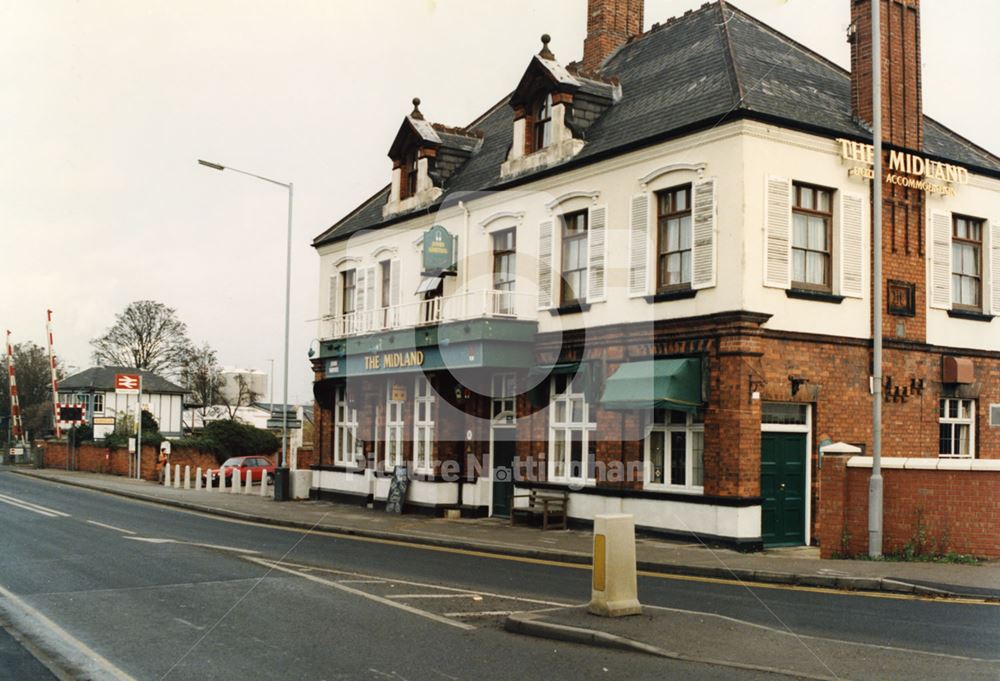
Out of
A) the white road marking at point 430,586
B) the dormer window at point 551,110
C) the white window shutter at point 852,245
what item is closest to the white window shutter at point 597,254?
the dormer window at point 551,110

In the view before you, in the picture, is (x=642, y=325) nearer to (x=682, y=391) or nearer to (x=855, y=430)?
(x=682, y=391)

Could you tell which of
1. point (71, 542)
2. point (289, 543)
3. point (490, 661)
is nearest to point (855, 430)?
point (289, 543)

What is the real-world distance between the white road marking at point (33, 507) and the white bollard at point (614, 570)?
1754 centimetres

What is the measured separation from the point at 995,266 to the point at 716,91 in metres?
7.60

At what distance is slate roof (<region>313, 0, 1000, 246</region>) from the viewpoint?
1883 centimetres

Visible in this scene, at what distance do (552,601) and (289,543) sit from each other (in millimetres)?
8571

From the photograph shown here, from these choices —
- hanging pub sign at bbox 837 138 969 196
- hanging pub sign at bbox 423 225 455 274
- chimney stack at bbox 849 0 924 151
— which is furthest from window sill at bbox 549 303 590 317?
chimney stack at bbox 849 0 924 151

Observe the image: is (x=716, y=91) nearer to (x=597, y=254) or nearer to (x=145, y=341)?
(x=597, y=254)

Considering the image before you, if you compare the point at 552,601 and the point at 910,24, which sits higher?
the point at 910,24

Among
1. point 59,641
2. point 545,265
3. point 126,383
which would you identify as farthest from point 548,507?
point 126,383

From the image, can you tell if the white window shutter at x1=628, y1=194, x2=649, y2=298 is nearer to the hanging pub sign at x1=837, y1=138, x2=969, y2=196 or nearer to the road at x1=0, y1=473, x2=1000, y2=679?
the hanging pub sign at x1=837, y1=138, x2=969, y2=196

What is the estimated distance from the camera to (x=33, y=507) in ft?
85.5

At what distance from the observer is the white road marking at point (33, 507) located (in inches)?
940

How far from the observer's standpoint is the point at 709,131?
18469 millimetres
